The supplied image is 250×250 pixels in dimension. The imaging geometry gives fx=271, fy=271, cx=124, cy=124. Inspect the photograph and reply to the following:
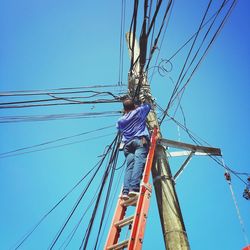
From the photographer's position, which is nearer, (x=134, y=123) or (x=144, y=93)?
(x=134, y=123)

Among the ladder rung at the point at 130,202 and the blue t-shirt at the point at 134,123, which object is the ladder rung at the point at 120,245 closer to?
the ladder rung at the point at 130,202

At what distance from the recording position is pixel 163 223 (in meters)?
3.45

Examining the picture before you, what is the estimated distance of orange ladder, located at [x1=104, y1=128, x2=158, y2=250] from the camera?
2788 millimetres

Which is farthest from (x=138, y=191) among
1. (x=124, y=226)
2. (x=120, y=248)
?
(x=120, y=248)

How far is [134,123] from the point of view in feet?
15.3

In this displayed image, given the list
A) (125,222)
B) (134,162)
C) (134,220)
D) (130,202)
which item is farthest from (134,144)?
(134,220)

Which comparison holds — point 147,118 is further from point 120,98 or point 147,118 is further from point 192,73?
point 120,98

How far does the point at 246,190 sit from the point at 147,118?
237 cm

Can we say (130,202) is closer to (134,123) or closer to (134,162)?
(134,162)

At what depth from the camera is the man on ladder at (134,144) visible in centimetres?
372

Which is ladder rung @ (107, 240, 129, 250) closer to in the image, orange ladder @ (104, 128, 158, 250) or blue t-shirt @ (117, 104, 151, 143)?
orange ladder @ (104, 128, 158, 250)

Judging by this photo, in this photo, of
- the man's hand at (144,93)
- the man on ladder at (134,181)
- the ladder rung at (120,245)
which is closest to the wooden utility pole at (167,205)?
the man on ladder at (134,181)

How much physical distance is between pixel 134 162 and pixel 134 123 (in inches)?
33.3

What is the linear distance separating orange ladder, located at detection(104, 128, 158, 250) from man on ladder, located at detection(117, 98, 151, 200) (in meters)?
0.17
